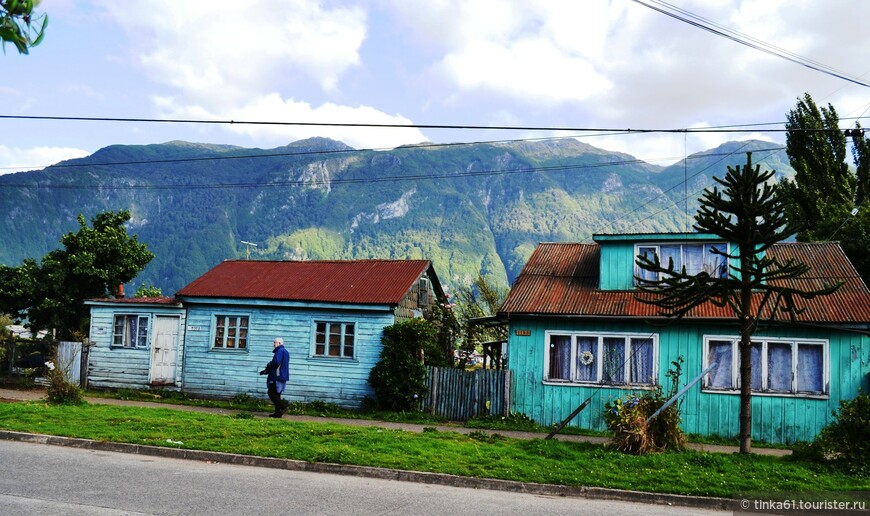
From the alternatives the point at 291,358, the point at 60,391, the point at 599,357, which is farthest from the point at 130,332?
Result: the point at 599,357

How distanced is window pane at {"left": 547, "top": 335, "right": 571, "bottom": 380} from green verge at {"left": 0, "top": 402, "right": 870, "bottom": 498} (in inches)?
185

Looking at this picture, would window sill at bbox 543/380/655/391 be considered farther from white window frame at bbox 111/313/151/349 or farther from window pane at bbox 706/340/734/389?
white window frame at bbox 111/313/151/349

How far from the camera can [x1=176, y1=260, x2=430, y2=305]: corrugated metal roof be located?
73.6 feet

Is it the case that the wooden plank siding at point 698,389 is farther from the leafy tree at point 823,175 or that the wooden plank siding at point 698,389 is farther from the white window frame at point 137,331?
the leafy tree at point 823,175

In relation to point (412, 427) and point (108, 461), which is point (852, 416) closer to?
point (412, 427)

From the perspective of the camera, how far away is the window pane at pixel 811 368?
17.2 meters

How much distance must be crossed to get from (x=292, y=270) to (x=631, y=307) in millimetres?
12196

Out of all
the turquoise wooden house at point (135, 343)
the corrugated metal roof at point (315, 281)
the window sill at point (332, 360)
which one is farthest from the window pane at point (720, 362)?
the turquoise wooden house at point (135, 343)

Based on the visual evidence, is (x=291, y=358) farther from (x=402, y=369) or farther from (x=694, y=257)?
(x=694, y=257)

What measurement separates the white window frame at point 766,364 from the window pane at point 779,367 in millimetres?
57

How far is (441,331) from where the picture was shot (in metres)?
25.2

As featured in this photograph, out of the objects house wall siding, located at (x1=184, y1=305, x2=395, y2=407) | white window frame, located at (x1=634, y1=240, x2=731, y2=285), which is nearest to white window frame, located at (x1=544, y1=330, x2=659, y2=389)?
white window frame, located at (x1=634, y1=240, x2=731, y2=285)

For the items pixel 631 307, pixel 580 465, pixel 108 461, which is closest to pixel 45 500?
pixel 108 461

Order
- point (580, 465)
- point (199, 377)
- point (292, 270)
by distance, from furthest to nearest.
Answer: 1. point (292, 270)
2. point (199, 377)
3. point (580, 465)
